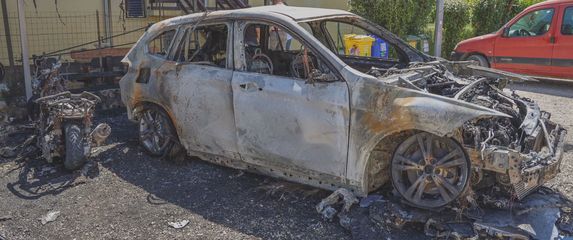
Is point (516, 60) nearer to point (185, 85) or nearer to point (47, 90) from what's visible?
point (185, 85)

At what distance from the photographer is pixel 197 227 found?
14.5ft

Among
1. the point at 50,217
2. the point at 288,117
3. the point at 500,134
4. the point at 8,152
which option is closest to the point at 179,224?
the point at 50,217

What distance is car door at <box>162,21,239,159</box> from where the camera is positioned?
5129 mm

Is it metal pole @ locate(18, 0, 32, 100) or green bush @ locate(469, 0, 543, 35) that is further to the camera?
green bush @ locate(469, 0, 543, 35)

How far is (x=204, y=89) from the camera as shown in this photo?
524 centimetres

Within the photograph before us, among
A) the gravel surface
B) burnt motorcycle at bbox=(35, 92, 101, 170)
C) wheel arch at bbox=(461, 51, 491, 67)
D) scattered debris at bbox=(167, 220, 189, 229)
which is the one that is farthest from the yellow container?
scattered debris at bbox=(167, 220, 189, 229)

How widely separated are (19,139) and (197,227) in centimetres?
370

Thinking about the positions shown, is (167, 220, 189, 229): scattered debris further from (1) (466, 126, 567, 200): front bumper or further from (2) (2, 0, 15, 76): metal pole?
(2) (2, 0, 15, 76): metal pole

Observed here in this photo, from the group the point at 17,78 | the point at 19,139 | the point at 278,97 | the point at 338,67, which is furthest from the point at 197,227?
the point at 17,78

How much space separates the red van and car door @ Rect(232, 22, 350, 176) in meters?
7.25

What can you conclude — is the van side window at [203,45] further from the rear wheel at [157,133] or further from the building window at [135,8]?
the building window at [135,8]

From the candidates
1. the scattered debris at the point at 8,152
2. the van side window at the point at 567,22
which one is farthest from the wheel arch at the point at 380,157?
the van side window at the point at 567,22

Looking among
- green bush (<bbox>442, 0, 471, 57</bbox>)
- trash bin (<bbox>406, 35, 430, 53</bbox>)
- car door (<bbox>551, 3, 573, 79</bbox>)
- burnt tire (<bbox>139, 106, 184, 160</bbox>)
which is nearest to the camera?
burnt tire (<bbox>139, 106, 184, 160</bbox>)

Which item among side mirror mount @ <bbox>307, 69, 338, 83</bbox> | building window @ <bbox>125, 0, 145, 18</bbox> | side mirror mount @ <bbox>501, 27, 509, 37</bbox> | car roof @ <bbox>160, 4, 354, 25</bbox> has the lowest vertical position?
side mirror mount @ <bbox>307, 69, 338, 83</bbox>
